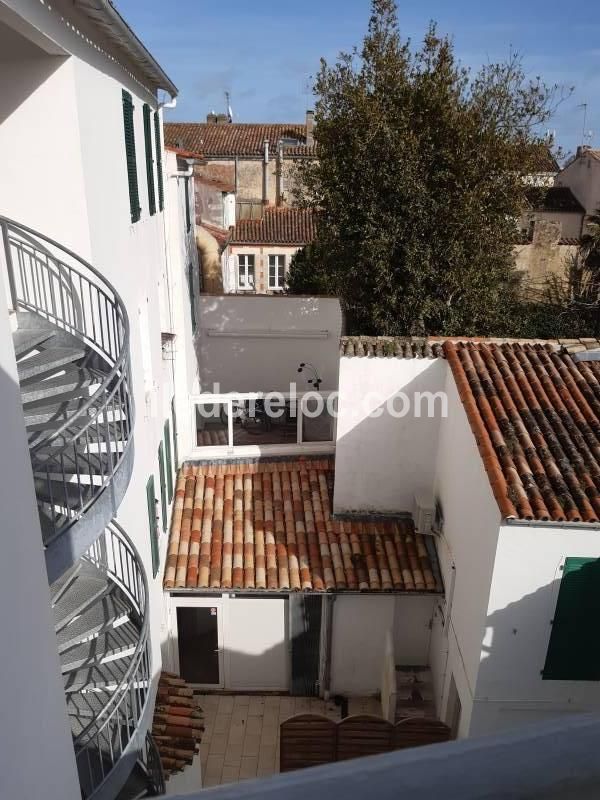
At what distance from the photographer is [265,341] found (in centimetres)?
1816

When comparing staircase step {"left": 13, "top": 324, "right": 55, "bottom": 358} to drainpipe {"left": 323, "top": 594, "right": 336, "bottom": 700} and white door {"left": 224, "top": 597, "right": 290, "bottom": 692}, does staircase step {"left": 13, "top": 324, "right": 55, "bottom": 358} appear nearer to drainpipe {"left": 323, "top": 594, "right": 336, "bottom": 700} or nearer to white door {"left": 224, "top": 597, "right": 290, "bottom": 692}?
white door {"left": 224, "top": 597, "right": 290, "bottom": 692}

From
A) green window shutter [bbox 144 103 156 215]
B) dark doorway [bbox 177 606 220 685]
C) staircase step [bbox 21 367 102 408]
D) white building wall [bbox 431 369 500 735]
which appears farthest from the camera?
dark doorway [bbox 177 606 220 685]

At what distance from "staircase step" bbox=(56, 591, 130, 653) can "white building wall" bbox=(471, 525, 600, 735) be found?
4.41 metres

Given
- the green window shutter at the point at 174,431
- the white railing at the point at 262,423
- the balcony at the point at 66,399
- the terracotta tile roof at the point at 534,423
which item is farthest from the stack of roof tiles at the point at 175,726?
the white railing at the point at 262,423

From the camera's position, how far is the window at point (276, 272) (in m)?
27.3

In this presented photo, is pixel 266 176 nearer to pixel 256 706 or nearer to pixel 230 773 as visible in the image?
pixel 256 706

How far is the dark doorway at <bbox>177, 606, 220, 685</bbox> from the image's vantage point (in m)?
11.6

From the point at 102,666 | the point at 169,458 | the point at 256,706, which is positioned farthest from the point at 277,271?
the point at 102,666

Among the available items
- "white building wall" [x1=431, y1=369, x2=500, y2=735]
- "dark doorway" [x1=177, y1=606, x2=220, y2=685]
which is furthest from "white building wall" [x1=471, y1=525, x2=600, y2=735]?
"dark doorway" [x1=177, y1=606, x2=220, y2=685]

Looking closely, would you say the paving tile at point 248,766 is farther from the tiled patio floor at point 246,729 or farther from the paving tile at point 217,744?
the paving tile at point 217,744

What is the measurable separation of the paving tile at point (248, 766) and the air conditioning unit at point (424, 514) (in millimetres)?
4597

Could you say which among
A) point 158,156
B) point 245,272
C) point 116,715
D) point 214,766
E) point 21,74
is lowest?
point 214,766

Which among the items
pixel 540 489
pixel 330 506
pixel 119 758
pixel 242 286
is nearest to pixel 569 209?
pixel 242 286

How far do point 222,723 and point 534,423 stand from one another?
284 inches
